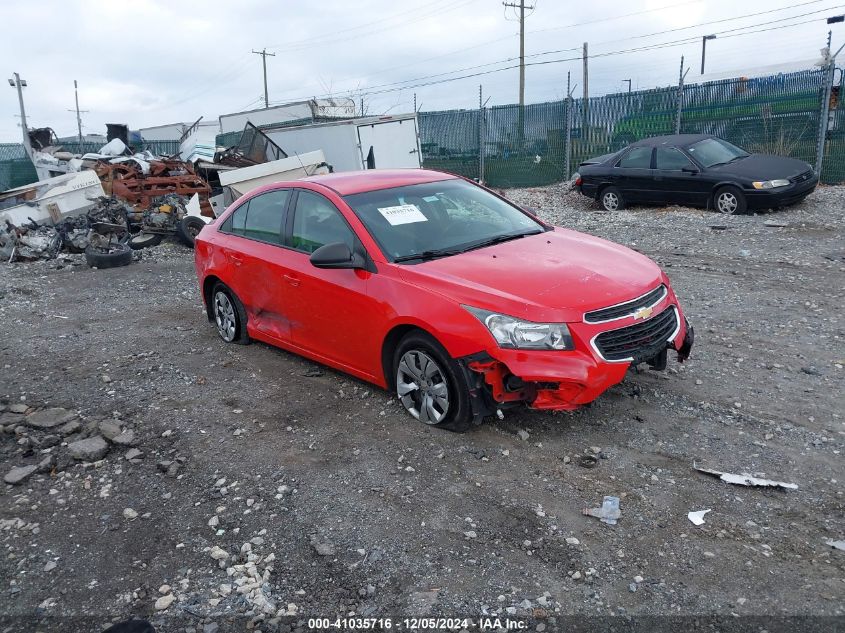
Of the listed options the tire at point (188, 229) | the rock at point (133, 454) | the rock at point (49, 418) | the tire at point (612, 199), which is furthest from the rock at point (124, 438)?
the tire at point (612, 199)

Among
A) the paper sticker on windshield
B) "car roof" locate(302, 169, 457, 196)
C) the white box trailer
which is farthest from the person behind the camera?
the white box trailer

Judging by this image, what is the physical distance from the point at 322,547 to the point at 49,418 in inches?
113

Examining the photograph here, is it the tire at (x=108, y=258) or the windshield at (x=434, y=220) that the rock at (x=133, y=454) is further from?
the tire at (x=108, y=258)

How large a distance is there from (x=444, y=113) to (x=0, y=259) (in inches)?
518

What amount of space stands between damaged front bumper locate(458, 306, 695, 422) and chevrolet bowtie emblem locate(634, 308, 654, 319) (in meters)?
0.27

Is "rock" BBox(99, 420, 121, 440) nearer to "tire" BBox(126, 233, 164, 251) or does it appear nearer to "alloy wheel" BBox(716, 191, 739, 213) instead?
"tire" BBox(126, 233, 164, 251)

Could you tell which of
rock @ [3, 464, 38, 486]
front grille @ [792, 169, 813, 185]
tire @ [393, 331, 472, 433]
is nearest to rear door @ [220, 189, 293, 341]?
tire @ [393, 331, 472, 433]

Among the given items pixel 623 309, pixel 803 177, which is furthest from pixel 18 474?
pixel 803 177

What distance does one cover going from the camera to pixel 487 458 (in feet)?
14.0

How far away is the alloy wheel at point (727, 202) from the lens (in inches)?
497

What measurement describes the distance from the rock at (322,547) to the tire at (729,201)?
11.2m

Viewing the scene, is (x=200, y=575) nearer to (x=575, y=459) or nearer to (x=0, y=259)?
(x=575, y=459)

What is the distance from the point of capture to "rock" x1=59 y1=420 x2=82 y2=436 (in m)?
5.00

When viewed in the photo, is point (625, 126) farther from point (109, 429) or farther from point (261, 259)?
point (109, 429)
